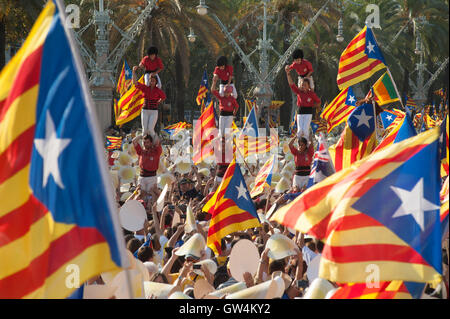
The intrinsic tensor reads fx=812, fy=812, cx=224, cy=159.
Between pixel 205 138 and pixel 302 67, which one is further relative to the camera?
pixel 205 138

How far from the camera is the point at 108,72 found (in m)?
23.3

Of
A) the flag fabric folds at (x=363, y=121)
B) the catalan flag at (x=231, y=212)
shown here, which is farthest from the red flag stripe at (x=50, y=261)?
the flag fabric folds at (x=363, y=121)

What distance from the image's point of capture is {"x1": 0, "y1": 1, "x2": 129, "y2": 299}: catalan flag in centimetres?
430

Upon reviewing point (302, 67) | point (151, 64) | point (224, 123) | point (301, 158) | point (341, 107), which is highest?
point (151, 64)

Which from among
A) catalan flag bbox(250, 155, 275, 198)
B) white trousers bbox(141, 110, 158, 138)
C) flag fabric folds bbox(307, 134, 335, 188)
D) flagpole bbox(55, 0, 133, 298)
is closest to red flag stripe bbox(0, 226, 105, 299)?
flagpole bbox(55, 0, 133, 298)

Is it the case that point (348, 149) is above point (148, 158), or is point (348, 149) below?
above

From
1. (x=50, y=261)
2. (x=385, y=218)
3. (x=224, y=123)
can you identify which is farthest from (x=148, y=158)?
(x=50, y=261)

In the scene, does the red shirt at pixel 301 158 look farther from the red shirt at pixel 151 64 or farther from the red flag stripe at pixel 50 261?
the red flag stripe at pixel 50 261

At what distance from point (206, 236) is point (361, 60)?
5.11m

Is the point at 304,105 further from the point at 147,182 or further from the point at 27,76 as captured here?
the point at 27,76

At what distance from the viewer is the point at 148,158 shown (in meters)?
12.8

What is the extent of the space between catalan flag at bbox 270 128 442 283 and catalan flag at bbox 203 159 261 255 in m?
3.18

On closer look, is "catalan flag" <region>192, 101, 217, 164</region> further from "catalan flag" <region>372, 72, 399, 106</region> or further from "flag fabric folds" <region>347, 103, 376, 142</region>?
"flag fabric folds" <region>347, 103, 376, 142</region>

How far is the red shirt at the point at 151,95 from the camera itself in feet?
43.7
